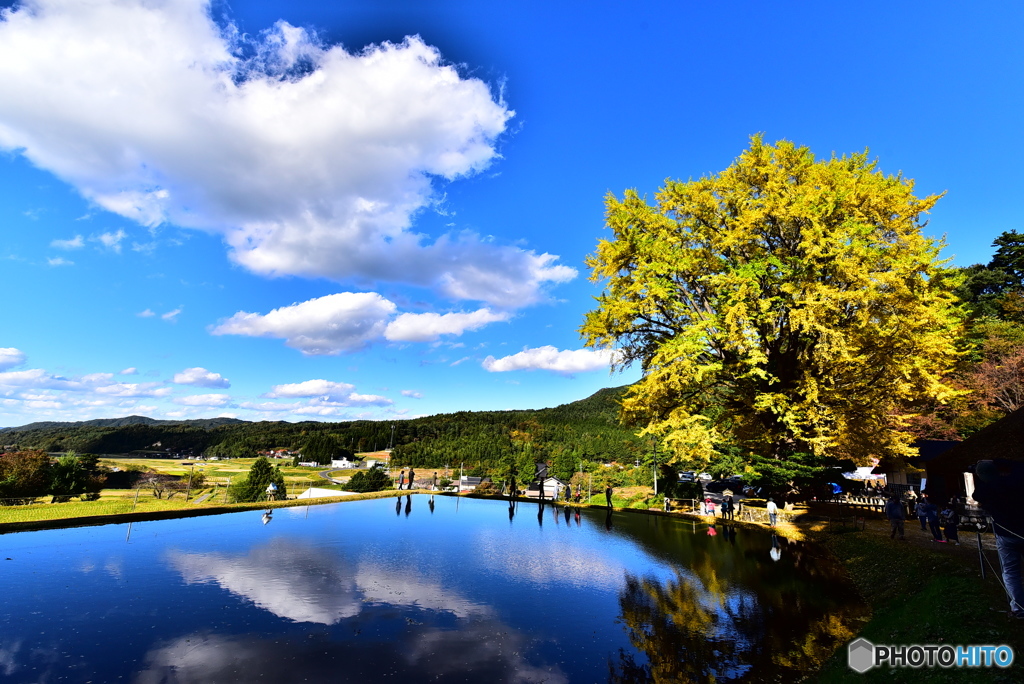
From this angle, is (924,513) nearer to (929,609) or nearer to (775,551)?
(775,551)

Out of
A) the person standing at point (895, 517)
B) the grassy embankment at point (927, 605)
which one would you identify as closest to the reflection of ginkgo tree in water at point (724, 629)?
the grassy embankment at point (927, 605)

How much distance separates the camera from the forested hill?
3169 inches

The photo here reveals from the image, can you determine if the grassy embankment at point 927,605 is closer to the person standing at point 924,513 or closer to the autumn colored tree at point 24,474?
the person standing at point 924,513

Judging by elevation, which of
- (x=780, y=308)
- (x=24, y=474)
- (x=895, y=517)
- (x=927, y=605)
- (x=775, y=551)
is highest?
(x=780, y=308)

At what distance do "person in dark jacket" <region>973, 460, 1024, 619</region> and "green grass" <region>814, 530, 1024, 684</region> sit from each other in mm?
531

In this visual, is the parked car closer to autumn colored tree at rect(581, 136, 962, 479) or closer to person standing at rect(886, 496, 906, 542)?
autumn colored tree at rect(581, 136, 962, 479)

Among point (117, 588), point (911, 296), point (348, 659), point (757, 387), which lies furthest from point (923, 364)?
point (117, 588)

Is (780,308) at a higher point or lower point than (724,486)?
higher

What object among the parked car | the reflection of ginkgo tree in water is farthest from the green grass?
the parked car

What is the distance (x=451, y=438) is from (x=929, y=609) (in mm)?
101209

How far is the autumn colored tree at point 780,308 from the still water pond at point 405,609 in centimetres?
609

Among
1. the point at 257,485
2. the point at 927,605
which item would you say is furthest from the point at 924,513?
the point at 257,485

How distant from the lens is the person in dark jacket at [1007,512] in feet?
20.8

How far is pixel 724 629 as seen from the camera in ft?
29.9
